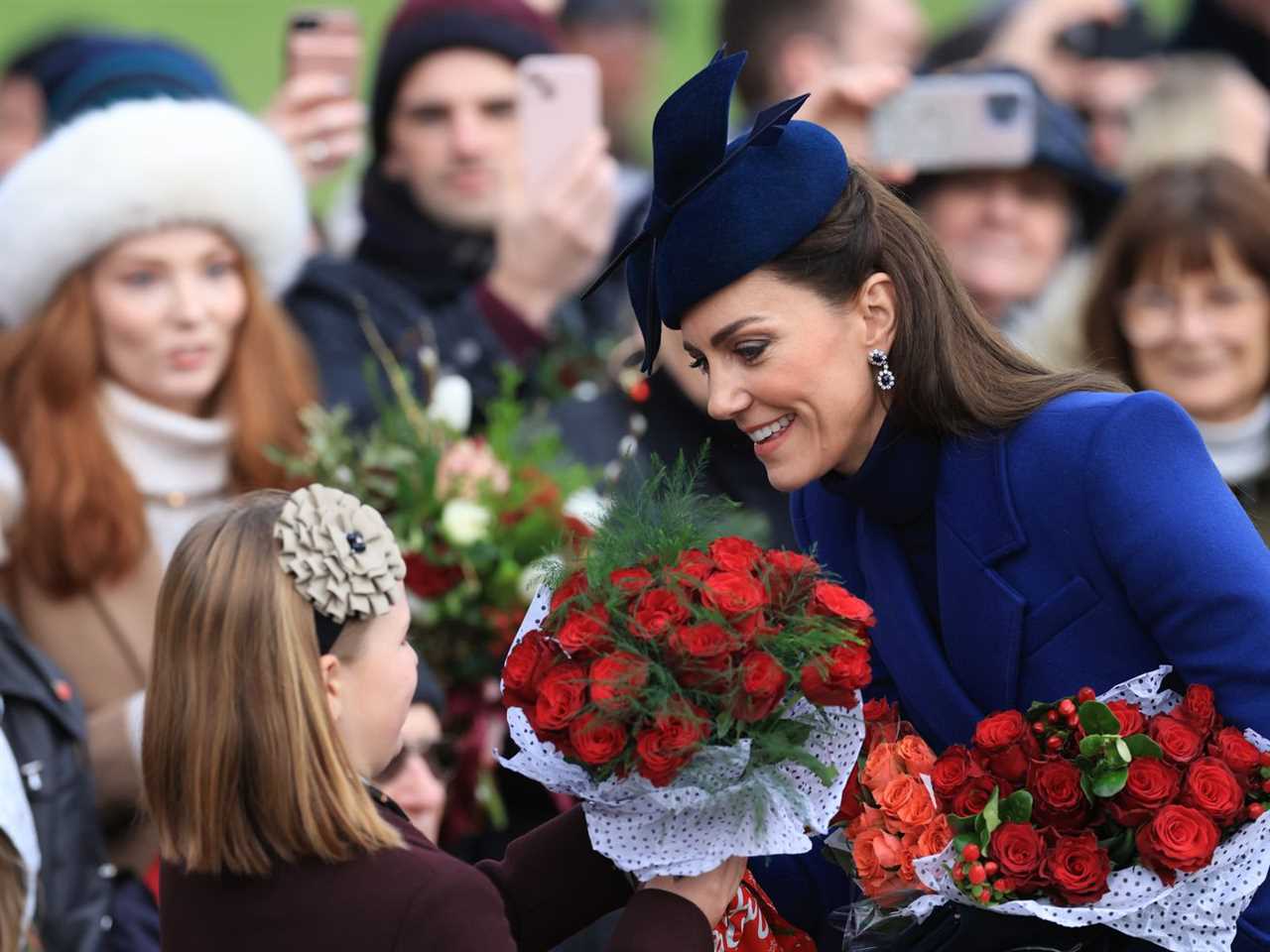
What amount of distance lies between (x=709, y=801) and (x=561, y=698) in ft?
0.82

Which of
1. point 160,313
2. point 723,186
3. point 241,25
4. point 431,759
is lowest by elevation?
point 241,25

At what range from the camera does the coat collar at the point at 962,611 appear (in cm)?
297

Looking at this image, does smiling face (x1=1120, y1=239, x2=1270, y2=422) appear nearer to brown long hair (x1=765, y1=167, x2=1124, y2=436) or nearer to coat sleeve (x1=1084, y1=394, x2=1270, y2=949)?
brown long hair (x1=765, y1=167, x2=1124, y2=436)

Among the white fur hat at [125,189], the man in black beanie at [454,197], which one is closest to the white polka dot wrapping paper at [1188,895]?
the white fur hat at [125,189]

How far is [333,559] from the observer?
114 inches

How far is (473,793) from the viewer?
459 centimetres

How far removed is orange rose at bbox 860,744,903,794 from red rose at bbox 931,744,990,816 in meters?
0.06

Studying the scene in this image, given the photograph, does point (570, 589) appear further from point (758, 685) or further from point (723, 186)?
point (723, 186)

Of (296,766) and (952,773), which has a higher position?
(296,766)

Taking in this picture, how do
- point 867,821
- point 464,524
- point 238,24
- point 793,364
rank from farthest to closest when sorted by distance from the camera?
point 238,24 → point 464,524 → point 793,364 → point 867,821

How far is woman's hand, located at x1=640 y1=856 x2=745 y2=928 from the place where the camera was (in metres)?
2.78

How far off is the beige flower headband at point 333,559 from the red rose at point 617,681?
44 cm

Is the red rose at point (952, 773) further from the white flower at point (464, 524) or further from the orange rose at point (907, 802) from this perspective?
the white flower at point (464, 524)

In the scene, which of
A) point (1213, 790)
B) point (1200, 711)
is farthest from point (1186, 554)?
point (1213, 790)
